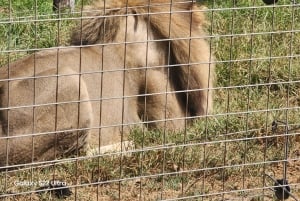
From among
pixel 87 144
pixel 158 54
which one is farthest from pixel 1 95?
pixel 158 54

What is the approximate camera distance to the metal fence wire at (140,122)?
4.51m

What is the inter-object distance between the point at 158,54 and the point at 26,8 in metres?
2.31

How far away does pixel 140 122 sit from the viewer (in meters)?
4.65

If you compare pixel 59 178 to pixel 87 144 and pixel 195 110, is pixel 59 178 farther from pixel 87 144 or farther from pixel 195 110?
pixel 195 110

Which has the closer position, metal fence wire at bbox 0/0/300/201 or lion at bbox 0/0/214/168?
metal fence wire at bbox 0/0/300/201

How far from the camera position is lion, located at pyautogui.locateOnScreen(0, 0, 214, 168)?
495 cm

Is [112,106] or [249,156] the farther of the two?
[112,106]

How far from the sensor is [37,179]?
458cm

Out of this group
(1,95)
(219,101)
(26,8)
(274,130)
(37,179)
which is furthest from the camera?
(26,8)

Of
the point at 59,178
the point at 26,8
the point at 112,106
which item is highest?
the point at 26,8

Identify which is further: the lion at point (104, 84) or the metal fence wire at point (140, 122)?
the lion at point (104, 84)

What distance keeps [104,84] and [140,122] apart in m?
0.90

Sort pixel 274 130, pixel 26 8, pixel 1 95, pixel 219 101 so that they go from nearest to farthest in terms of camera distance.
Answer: pixel 1 95, pixel 274 130, pixel 219 101, pixel 26 8

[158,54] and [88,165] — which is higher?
[158,54]
